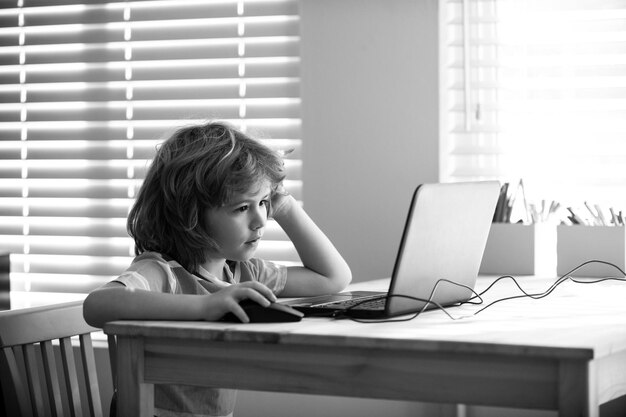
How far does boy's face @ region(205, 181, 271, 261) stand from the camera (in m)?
1.61

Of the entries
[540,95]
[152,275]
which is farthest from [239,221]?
[540,95]

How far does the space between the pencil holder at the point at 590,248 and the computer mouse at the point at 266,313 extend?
112cm

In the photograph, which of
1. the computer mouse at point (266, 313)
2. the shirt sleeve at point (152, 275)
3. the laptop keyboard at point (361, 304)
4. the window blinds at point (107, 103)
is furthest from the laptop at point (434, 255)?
the window blinds at point (107, 103)

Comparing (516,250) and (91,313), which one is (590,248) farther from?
(91,313)

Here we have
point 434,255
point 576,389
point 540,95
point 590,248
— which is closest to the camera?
point 576,389

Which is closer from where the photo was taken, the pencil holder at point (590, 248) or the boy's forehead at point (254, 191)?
the boy's forehead at point (254, 191)

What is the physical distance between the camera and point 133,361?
4.29 ft

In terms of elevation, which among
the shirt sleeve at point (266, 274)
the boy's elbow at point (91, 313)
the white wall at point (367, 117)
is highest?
the white wall at point (367, 117)

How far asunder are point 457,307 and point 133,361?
1.74 feet

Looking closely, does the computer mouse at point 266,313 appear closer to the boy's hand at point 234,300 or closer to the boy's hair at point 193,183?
the boy's hand at point 234,300

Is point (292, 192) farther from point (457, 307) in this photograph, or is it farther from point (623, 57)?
point (457, 307)

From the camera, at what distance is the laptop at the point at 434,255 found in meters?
1.34

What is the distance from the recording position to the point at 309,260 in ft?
6.24

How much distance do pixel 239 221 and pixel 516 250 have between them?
945 mm
